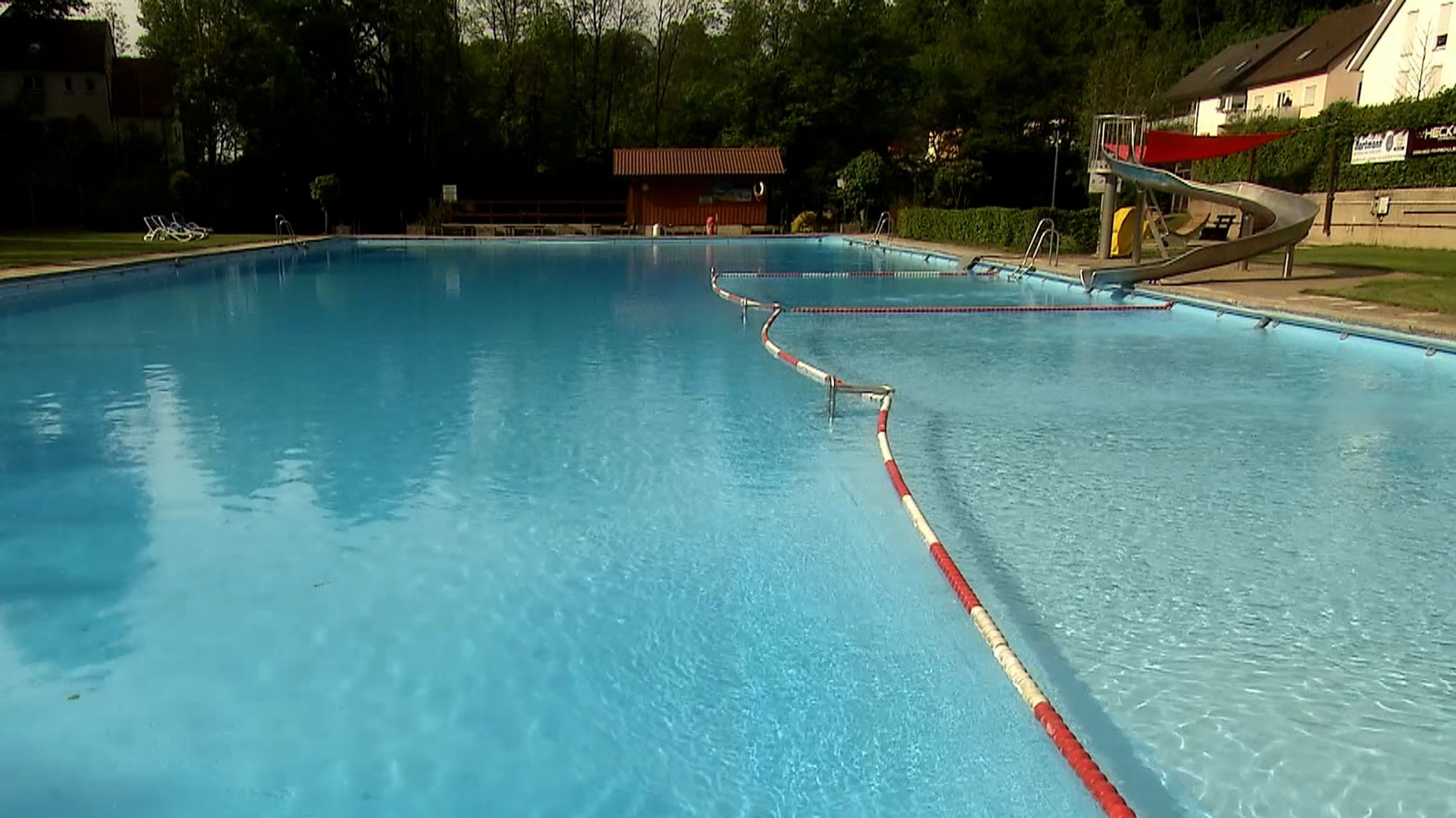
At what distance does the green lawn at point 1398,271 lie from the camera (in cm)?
1170

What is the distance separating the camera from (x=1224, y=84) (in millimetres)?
38594

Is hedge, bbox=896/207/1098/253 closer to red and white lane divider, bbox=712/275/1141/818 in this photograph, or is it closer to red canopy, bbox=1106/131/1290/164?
red canopy, bbox=1106/131/1290/164

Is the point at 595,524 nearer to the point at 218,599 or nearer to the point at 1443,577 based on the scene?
the point at 218,599

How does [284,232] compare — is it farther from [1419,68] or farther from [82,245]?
[1419,68]

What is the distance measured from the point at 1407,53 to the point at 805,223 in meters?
18.8

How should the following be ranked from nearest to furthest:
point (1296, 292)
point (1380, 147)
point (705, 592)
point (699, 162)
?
1. point (705, 592)
2. point (1296, 292)
3. point (1380, 147)
4. point (699, 162)

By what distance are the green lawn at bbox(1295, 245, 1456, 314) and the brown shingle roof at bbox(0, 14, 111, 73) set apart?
36.7m

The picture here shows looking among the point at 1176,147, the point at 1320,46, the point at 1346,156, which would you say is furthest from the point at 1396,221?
the point at 1320,46

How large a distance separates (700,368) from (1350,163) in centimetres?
2040

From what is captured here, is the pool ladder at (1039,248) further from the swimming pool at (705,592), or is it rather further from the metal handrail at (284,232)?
the metal handrail at (284,232)

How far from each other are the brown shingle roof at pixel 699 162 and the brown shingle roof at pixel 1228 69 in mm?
18263

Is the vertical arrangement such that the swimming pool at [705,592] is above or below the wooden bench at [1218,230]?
below

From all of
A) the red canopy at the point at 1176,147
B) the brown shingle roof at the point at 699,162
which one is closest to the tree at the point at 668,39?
the brown shingle roof at the point at 699,162

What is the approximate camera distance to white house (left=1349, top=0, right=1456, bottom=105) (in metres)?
28.9
